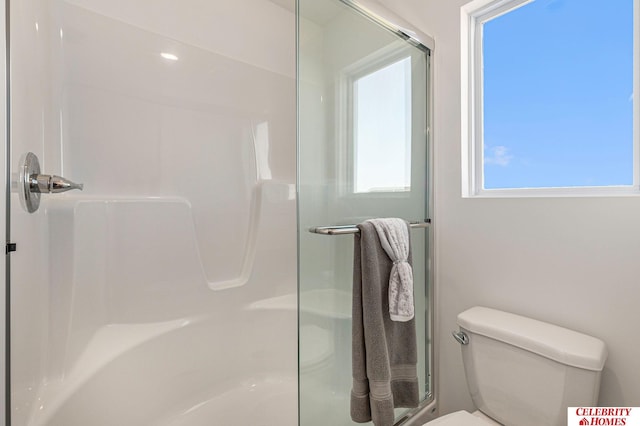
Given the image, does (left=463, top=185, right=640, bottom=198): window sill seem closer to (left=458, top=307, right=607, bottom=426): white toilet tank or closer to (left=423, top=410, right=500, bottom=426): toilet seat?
(left=458, top=307, right=607, bottom=426): white toilet tank

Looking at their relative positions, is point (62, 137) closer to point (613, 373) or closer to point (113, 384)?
point (113, 384)

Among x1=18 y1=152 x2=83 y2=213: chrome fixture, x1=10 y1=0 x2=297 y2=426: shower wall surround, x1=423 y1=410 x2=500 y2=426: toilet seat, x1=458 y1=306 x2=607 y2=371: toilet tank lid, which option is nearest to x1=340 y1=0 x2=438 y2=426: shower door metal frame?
x1=458 y1=306 x2=607 y2=371: toilet tank lid

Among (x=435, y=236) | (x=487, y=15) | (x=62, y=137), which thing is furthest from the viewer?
(x=435, y=236)

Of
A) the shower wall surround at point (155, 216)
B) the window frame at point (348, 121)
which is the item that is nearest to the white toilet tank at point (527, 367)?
the window frame at point (348, 121)

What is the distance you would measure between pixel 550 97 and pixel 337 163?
888mm

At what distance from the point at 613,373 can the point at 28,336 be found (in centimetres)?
182

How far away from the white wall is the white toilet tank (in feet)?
0.32

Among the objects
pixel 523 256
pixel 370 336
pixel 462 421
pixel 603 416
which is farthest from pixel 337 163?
pixel 603 416

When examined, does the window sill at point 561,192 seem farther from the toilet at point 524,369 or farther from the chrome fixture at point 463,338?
the chrome fixture at point 463,338

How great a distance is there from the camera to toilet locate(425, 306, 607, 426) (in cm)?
93

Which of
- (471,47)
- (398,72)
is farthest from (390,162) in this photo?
(471,47)

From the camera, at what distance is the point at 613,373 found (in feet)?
3.43

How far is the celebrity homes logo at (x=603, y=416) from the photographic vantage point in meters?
0.93

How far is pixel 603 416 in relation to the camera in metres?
1.00
